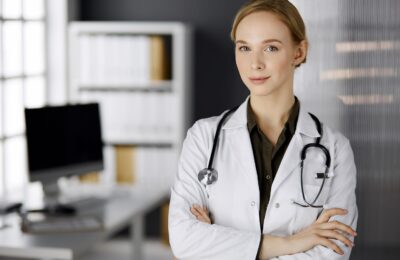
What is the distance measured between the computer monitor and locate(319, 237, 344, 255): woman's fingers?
200cm

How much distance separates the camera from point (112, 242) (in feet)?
17.4

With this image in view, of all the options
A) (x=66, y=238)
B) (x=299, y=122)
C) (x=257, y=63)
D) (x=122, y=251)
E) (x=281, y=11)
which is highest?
(x=281, y=11)

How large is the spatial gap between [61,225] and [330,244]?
5.62 feet

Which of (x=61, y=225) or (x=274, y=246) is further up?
(x=274, y=246)

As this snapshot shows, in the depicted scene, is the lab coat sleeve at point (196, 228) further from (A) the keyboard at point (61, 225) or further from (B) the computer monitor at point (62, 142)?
(B) the computer monitor at point (62, 142)

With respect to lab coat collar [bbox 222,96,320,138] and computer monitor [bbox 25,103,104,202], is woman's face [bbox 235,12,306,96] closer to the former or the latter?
lab coat collar [bbox 222,96,320,138]

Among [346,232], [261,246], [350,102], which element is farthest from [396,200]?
[261,246]

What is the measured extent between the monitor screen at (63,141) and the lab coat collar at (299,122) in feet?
5.80

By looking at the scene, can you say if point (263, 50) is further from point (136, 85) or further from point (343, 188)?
point (136, 85)

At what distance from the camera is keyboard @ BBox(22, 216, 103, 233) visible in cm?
323

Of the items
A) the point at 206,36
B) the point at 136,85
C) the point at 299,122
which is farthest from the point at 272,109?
the point at 206,36

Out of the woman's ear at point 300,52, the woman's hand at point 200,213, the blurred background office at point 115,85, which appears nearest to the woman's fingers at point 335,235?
the woman's hand at point 200,213

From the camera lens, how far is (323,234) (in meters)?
1.82

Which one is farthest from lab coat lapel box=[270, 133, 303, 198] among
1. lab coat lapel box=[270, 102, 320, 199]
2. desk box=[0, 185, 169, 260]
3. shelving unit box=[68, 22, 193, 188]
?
shelving unit box=[68, 22, 193, 188]
